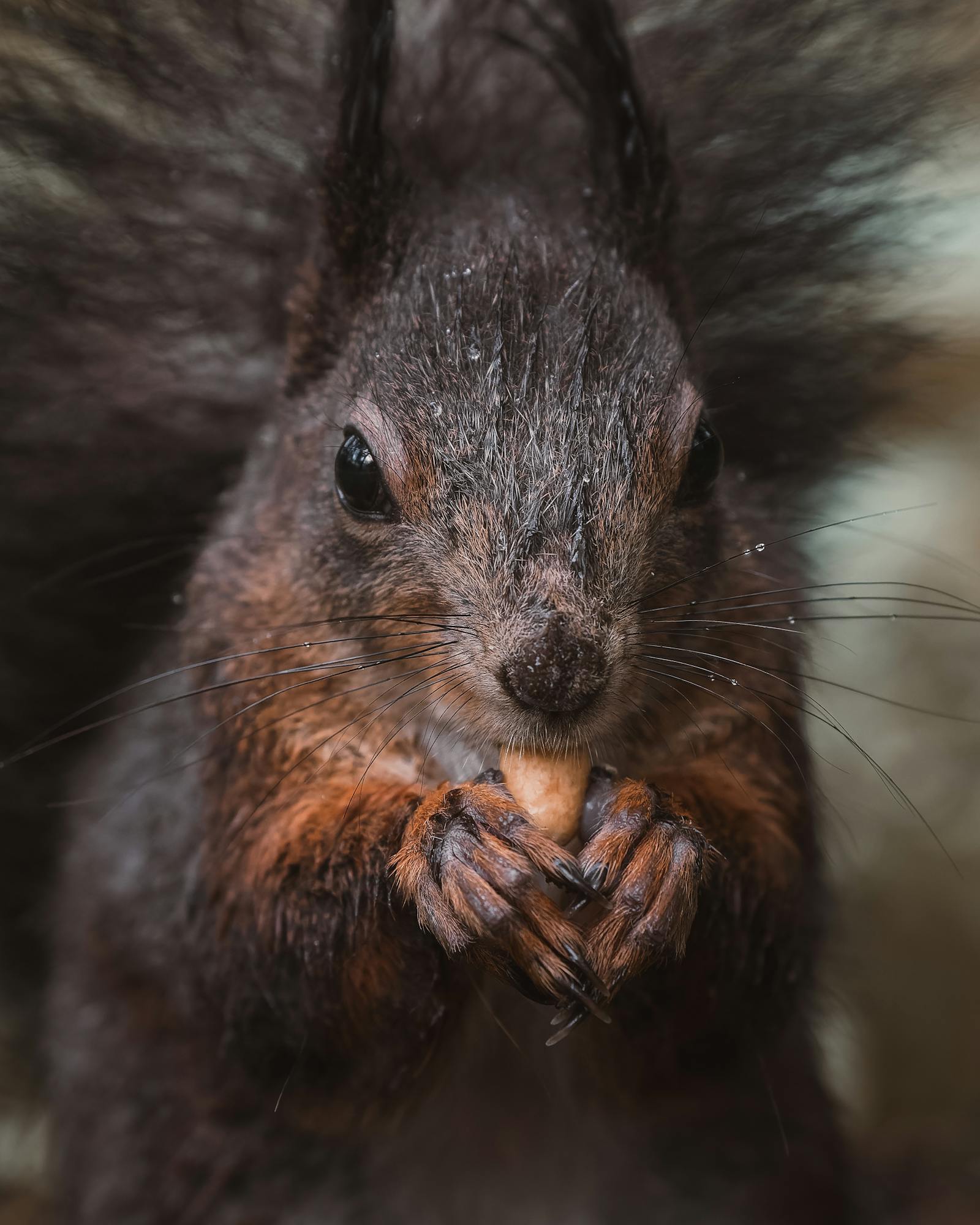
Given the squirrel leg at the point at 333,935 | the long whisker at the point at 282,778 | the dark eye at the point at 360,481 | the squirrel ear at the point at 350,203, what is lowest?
the squirrel leg at the point at 333,935

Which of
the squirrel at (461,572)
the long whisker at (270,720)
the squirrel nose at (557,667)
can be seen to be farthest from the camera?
the long whisker at (270,720)

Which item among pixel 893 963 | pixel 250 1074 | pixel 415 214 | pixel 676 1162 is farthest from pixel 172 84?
pixel 893 963

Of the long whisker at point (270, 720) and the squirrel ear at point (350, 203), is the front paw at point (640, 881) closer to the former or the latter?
the long whisker at point (270, 720)

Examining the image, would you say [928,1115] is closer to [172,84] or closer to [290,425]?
[290,425]

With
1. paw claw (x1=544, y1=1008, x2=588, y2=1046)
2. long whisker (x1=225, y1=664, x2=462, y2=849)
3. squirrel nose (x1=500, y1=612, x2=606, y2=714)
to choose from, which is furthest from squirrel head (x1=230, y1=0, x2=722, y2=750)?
paw claw (x1=544, y1=1008, x2=588, y2=1046)

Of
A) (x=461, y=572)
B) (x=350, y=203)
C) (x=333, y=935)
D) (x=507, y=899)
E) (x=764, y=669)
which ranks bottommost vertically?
(x=333, y=935)

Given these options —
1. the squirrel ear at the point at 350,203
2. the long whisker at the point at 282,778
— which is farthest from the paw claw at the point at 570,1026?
the squirrel ear at the point at 350,203

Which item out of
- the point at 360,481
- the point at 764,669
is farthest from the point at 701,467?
the point at 360,481

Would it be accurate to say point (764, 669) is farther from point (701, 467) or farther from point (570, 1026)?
point (570, 1026)
